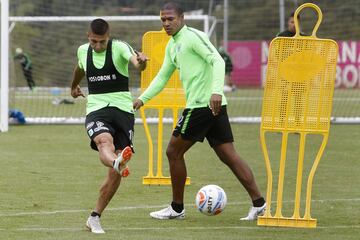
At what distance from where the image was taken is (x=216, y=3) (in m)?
26.5

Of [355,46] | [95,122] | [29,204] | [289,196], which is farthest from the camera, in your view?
[355,46]

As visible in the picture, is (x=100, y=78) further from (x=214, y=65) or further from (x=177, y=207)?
(x=177, y=207)

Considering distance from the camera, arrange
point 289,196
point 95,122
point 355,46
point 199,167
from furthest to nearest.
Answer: point 355,46 < point 199,167 < point 289,196 < point 95,122

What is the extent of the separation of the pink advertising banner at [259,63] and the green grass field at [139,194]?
23628mm

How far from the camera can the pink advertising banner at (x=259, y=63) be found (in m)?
41.0

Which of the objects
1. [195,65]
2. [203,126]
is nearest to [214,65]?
[195,65]

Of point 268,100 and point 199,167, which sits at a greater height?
point 268,100

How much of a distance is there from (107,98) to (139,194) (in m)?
2.45

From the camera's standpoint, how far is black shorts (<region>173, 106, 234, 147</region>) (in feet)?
30.8

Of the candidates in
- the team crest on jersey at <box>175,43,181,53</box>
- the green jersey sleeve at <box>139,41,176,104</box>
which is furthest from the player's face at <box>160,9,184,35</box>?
the green jersey sleeve at <box>139,41,176,104</box>

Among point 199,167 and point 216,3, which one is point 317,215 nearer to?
point 199,167

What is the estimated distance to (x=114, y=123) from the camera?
8.93 m

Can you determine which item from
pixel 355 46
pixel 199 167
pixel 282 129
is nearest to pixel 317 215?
pixel 282 129

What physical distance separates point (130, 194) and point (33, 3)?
15.4 meters
